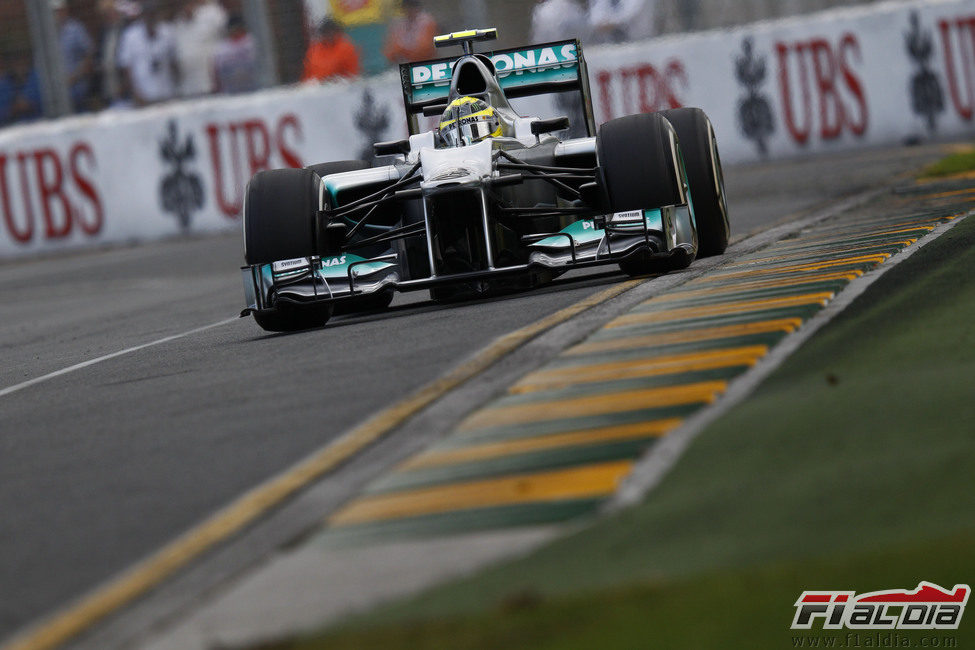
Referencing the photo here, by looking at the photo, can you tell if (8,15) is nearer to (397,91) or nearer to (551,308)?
(397,91)

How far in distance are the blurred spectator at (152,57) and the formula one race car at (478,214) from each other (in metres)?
13.8

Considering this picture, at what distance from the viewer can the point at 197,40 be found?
77.9 ft

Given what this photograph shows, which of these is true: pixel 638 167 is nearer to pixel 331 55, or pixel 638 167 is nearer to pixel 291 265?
pixel 291 265

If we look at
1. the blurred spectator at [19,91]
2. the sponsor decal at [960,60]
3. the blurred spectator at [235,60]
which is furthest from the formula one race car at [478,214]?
the blurred spectator at [19,91]

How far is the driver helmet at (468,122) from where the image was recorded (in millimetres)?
10352

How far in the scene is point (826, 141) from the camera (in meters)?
22.0

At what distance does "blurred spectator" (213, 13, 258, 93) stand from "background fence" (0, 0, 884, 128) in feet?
0.04

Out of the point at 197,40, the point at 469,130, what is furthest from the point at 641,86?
the point at 469,130

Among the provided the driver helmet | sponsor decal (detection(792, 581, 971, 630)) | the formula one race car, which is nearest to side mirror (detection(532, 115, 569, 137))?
the formula one race car

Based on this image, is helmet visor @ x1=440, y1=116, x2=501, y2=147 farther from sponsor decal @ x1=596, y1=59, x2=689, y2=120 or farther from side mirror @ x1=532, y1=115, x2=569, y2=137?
sponsor decal @ x1=596, y1=59, x2=689, y2=120

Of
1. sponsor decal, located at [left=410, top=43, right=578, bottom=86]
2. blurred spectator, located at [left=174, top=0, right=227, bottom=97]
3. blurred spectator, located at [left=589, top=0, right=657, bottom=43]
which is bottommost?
sponsor decal, located at [left=410, top=43, right=578, bottom=86]

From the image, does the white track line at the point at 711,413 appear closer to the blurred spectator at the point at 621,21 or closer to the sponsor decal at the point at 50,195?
the blurred spectator at the point at 621,21

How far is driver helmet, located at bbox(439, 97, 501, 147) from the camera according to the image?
408 inches

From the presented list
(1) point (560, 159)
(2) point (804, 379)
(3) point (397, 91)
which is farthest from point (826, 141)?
(2) point (804, 379)
